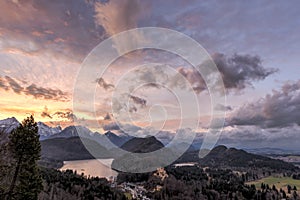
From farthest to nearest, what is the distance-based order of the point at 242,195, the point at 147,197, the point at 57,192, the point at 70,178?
the point at 242,195 → the point at 147,197 → the point at 70,178 → the point at 57,192

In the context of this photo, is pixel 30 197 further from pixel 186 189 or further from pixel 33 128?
pixel 186 189

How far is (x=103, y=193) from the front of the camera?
132 m

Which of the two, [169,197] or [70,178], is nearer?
[70,178]

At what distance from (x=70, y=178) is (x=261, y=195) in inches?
5141

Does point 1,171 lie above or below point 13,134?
below

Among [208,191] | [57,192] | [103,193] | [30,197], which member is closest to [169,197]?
[208,191]

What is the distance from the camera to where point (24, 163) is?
99.3 feet

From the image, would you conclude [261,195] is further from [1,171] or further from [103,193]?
[1,171]

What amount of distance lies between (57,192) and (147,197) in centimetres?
6156

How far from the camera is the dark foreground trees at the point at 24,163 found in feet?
98.5

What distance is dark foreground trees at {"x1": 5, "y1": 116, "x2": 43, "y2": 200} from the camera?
3003cm

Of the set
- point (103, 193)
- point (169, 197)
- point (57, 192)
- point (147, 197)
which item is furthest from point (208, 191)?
point (57, 192)

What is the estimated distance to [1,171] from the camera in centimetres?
3000

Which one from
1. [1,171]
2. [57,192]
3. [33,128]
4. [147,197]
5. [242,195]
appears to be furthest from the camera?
[242,195]
